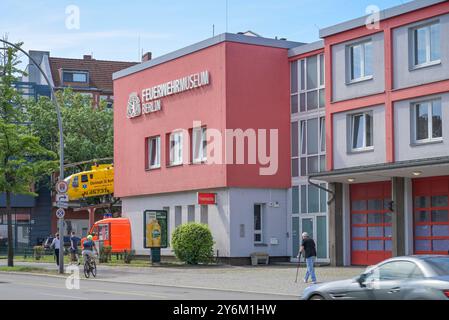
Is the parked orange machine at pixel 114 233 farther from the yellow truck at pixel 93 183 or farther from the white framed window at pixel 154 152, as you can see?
the yellow truck at pixel 93 183

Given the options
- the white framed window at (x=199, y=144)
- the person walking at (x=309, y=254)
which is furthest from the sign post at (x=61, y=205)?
the person walking at (x=309, y=254)

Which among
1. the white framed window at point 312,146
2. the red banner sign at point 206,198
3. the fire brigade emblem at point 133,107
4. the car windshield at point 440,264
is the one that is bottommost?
the car windshield at point 440,264

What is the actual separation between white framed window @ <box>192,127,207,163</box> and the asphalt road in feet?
39.3

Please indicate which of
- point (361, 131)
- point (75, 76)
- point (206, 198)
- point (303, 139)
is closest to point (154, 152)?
point (206, 198)

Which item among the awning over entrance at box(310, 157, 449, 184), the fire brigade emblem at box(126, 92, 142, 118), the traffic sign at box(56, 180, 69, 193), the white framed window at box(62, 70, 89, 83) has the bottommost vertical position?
the traffic sign at box(56, 180, 69, 193)

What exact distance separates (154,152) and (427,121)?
55.7 ft

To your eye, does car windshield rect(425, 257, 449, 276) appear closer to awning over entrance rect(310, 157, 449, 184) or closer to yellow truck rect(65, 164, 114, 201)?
awning over entrance rect(310, 157, 449, 184)

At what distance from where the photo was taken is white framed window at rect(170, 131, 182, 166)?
137 feet

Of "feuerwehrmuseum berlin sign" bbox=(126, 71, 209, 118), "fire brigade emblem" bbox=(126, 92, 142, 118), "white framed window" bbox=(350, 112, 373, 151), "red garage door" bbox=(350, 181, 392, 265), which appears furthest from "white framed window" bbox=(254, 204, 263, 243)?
"fire brigade emblem" bbox=(126, 92, 142, 118)

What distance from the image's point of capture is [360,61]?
1356 inches

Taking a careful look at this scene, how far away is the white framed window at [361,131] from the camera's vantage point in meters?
34.0

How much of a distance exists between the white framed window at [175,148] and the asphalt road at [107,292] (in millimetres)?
13692

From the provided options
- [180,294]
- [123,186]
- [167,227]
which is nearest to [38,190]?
[123,186]

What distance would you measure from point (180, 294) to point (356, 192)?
1426 centimetres
